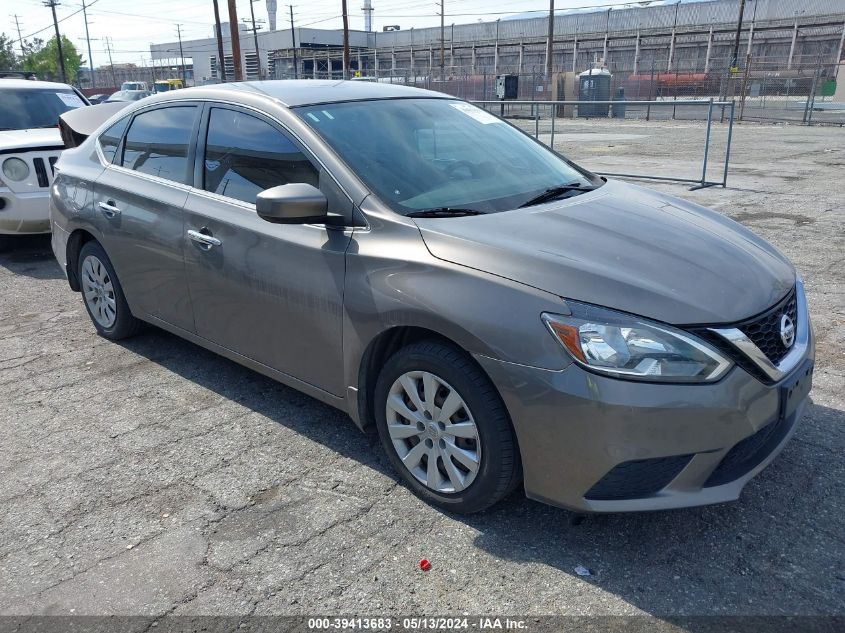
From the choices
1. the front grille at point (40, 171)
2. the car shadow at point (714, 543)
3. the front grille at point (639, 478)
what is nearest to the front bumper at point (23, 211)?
the front grille at point (40, 171)

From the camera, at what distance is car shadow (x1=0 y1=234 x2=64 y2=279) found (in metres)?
7.07

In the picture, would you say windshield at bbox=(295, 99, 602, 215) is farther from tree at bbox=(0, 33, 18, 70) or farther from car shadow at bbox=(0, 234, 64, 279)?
tree at bbox=(0, 33, 18, 70)

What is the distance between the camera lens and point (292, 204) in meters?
3.00

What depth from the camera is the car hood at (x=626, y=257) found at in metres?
2.52

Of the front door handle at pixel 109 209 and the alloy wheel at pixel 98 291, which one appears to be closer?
the front door handle at pixel 109 209

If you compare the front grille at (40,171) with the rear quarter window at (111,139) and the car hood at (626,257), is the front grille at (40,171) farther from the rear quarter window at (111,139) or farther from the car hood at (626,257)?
the car hood at (626,257)

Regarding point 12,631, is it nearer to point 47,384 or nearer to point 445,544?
point 445,544

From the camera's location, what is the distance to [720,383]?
2.39m

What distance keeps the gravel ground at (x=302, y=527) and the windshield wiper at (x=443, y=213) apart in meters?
1.20

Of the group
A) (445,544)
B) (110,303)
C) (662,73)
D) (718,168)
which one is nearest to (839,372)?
(445,544)

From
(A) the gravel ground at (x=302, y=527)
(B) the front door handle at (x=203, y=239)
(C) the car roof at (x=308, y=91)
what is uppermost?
(C) the car roof at (x=308, y=91)

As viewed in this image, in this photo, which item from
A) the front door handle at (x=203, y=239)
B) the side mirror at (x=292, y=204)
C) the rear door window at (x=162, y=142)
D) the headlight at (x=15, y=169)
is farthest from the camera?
the headlight at (x=15, y=169)

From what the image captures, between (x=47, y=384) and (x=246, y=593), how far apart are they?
257 cm

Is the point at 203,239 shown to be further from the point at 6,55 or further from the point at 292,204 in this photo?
the point at 6,55
